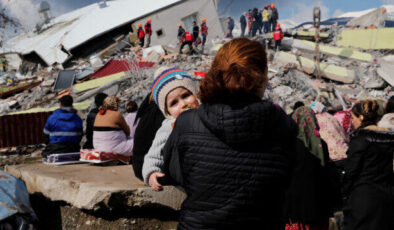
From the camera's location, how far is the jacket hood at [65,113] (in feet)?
11.8

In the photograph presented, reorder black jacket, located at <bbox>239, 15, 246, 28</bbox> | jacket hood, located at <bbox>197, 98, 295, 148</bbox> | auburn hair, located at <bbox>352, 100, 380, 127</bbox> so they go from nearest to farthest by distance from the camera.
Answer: jacket hood, located at <bbox>197, 98, 295, 148</bbox>, auburn hair, located at <bbox>352, 100, 380, 127</bbox>, black jacket, located at <bbox>239, 15, 246, 28</bbox>


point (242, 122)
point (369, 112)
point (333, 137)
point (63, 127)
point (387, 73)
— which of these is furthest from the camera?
point (387, 73)

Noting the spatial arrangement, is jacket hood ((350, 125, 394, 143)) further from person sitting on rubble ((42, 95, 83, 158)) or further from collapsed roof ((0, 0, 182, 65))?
collapsed roof ((0, 0, 182, 65))

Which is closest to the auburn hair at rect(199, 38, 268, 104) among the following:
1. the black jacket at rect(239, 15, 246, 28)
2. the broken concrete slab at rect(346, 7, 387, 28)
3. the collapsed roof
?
the collapsed roof

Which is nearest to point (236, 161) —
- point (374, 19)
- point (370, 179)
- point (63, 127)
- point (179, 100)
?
point (179, 100)

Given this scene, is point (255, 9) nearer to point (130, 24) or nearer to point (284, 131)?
point (130, 24)

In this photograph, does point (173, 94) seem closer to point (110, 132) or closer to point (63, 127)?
point (110, 132)

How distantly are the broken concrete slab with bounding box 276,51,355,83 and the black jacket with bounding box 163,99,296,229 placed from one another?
11.4 metres

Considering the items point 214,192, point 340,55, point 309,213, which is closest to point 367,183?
point 309,213

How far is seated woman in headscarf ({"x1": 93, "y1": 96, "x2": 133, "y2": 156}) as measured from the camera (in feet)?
11.1

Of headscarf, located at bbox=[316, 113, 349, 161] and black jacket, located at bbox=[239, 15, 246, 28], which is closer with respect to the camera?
headscarf, located at bbox=[316, 113, 349, 161]

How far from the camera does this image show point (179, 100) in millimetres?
1688

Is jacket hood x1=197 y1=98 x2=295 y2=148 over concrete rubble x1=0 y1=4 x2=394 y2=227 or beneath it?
over

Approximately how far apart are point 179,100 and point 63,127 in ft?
8.34
